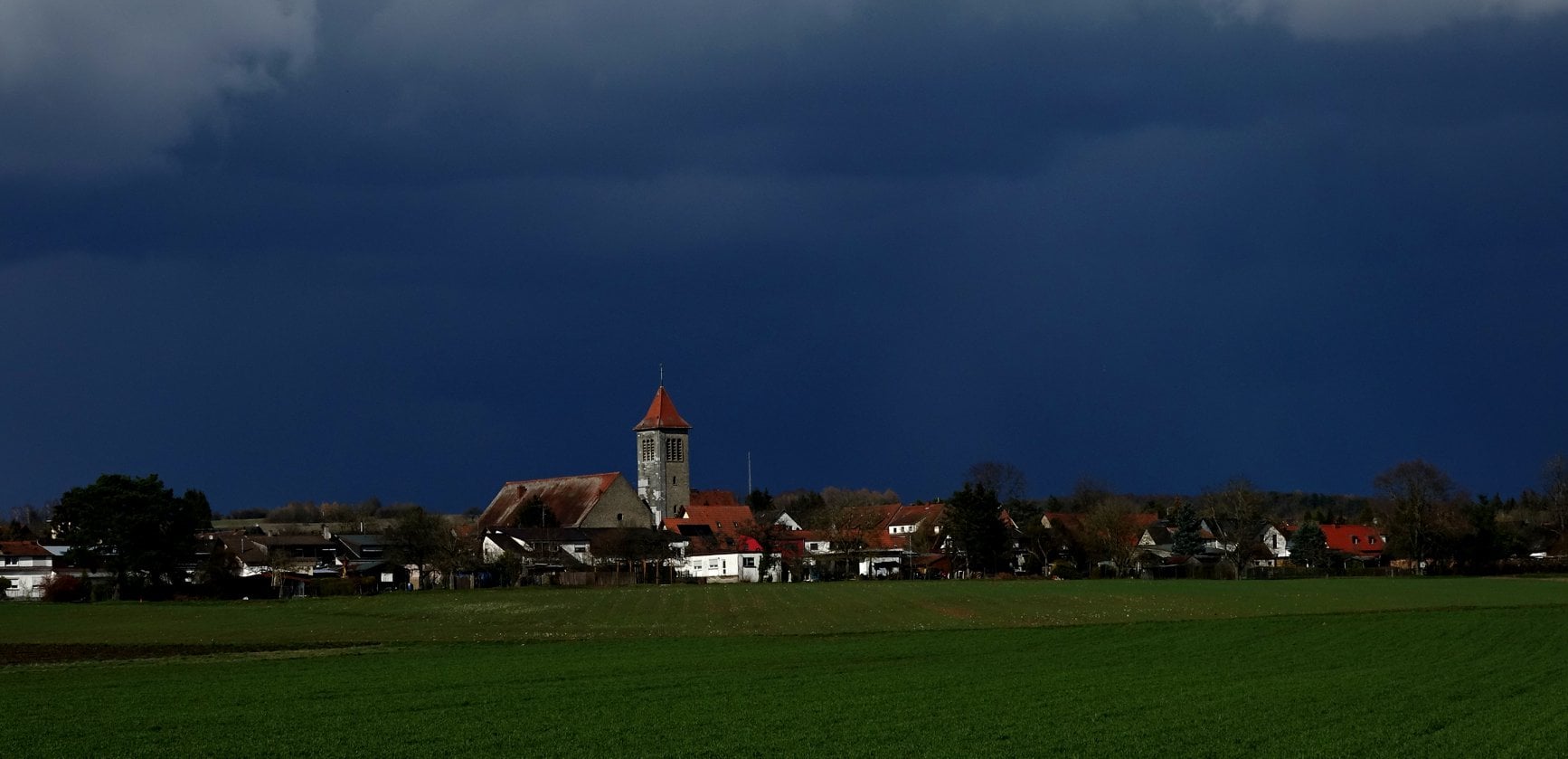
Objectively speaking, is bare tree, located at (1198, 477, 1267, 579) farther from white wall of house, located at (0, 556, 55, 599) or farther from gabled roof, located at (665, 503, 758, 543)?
white wall of house, located at (0, 556, 55, 599)

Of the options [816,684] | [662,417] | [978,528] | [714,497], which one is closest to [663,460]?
[662,417]

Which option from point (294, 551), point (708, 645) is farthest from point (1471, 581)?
point (294, 551)

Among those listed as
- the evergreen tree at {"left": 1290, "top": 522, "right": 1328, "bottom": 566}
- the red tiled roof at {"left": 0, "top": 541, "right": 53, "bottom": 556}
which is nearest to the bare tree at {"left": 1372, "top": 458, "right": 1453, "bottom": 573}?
the evergreen tree at {"left": 1290, "top": 522, "right": 1328, "bottom": 566}

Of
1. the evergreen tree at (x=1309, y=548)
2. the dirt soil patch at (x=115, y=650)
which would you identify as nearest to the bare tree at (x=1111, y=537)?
the evergreen tree at (x=1309, y=548)

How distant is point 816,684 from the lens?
30406 millimetres

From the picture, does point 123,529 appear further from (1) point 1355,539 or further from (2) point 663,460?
(1) point 1355,539

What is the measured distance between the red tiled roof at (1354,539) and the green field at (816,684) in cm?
10066

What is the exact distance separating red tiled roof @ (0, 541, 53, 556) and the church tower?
5980 centimetres

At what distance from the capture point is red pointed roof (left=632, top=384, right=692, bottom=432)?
542 feet

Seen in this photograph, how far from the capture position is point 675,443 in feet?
545

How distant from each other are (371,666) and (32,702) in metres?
9.35

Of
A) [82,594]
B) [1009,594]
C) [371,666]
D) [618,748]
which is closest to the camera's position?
[618,748]

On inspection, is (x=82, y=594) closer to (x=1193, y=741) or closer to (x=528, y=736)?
(x=528, y=736)

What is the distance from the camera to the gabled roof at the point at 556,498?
152625 millimetres
